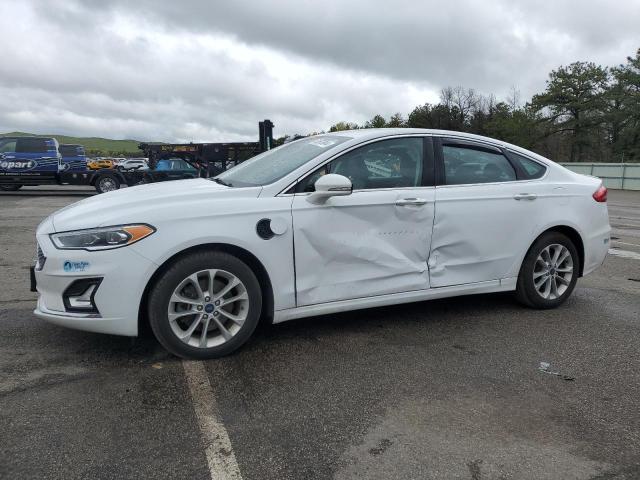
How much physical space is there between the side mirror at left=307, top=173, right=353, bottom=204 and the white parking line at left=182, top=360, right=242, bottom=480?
1.38m

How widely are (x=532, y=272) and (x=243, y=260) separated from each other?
2.62 m

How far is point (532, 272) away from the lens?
466 centimetres

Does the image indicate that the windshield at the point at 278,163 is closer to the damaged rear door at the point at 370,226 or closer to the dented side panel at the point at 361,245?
the damaged rear door at the point at 370,226

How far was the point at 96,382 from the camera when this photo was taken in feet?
10.3

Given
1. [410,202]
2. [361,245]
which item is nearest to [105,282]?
[361,245]

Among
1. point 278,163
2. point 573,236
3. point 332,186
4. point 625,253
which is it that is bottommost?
point 625,253

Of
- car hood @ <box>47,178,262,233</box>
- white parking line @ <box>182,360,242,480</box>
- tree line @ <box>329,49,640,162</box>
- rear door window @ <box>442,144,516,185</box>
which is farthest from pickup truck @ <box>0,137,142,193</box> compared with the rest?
tree line @ <box>329,49,640,162</box>

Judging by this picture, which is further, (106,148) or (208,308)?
(106,148)

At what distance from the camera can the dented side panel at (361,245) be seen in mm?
3676

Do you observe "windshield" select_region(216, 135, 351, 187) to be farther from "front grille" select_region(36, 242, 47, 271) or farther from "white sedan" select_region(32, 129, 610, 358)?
"front grille" select_region(36, 242, 47, 271)

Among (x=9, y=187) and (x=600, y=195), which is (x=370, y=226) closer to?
(x=600, y=195)

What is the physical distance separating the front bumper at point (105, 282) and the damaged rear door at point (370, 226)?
1.05 metres

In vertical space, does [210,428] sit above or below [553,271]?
below

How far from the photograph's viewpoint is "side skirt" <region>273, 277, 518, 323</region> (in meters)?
3.69
